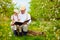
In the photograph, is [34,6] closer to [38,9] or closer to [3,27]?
[38,9]

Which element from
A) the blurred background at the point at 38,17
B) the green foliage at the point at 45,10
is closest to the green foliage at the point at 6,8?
the blurred background at the point at 38,17

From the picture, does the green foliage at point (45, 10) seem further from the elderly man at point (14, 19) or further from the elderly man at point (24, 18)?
the elderly man at point (14, 19)

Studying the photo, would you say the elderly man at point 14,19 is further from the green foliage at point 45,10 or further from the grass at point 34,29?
the green foliage at point 45,10

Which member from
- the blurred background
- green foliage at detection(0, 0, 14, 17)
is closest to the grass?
the blurred background

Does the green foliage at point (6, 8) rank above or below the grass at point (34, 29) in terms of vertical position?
above

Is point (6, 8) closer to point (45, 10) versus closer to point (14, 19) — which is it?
point (14, 19)

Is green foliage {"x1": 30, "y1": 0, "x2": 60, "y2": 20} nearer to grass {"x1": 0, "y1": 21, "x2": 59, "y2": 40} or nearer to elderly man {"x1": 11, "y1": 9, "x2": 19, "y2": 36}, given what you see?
grass {"x1": 0, "y1": 21, "x2": 59, "y2": 40}

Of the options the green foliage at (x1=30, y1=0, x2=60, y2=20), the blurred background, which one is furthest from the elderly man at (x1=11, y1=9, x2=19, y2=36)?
the green foliage at (x1=30, y1=0, x2=60, y2=20)

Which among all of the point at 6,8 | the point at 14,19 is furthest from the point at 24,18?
the point at 6,8

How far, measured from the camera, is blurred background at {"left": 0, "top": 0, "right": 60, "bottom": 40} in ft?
9.45

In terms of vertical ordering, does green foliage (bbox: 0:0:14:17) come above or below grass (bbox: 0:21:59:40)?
above

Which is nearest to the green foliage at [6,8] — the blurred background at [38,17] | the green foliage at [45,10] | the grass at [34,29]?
the blurred background at [38,17]

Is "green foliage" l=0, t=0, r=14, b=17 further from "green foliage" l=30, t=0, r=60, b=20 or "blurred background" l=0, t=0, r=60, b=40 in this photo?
"green foliage" l=30, t=0, r=60, b=20

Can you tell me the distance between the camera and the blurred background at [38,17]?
2.88 m
